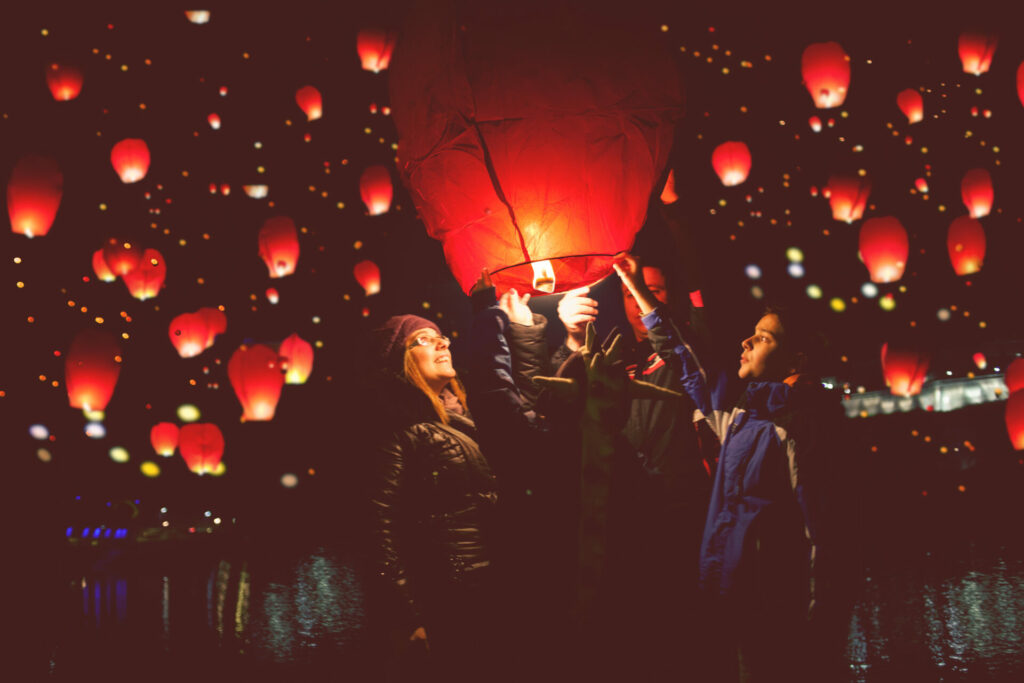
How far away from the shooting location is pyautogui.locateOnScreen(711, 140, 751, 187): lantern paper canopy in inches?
240

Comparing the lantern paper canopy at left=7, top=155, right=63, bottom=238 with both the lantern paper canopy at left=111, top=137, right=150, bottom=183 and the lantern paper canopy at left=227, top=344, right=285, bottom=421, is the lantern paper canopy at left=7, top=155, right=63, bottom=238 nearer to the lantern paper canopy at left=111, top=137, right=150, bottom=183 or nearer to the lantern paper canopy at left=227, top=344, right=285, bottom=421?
the lantern paper canopy at left=111, top=137, right=150, bottom=183

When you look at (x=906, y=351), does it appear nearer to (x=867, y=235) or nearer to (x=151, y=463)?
(x=867, y=235)

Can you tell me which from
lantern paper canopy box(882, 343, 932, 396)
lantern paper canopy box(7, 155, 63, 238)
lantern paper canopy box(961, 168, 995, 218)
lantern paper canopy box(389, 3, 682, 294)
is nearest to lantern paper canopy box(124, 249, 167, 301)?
lantern paper canopy box(7, 155, 63, 238)

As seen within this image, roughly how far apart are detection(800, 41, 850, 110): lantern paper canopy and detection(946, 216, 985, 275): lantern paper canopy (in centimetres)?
189

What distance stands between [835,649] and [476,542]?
1.70 metres

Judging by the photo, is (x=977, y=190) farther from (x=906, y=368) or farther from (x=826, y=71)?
(x=826, y=71)

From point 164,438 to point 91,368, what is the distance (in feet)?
14.7

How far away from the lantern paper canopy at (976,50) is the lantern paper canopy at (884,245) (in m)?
1.51

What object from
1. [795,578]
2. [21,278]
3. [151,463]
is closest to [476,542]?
[795,578]

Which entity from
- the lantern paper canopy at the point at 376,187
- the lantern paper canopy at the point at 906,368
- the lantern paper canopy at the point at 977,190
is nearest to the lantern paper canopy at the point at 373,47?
the lantern paper canopy at the point at 376,187

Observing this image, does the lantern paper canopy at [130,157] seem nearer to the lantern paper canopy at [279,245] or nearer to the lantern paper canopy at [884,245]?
the lantern paper canopy at [279,245]

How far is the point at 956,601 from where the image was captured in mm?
4898

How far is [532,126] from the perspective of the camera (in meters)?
1.83

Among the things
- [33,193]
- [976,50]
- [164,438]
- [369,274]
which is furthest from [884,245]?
[164,438]
